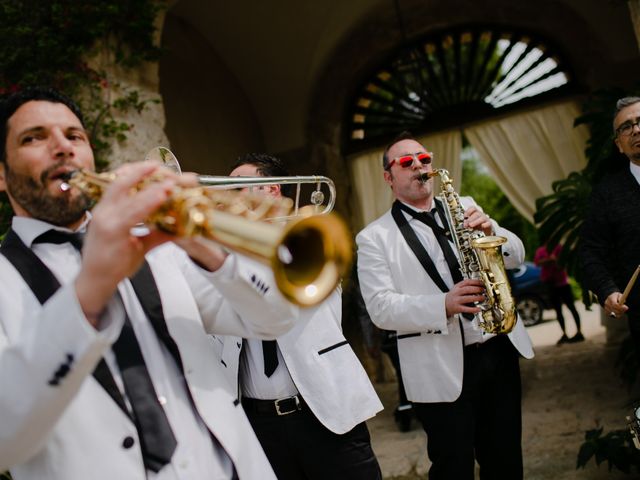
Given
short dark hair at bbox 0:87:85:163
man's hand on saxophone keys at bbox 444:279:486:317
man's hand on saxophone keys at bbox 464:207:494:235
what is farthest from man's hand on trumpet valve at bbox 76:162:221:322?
man's hand on saxophone keys at bbox 464:207:494:235

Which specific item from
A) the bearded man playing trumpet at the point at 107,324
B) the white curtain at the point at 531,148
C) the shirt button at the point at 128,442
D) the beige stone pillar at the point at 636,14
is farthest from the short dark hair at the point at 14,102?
the white curtain at the point at 531,148

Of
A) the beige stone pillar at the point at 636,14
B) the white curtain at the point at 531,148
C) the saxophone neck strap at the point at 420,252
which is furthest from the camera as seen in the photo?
the white curtain at the point at 531,148

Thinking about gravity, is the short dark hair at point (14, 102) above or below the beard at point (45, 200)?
above

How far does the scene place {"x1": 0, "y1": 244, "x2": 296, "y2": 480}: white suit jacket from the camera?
1102mm

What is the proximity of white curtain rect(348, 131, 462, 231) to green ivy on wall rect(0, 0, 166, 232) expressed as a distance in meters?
3.91

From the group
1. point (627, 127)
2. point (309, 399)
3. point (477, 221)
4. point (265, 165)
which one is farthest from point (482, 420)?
point (627, 127)

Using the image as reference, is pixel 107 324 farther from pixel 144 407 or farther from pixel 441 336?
pixel 441 336

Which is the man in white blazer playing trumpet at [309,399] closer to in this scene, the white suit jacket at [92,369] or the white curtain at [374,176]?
the white suit jacket at [92,369]

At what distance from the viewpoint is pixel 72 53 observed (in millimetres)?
4535

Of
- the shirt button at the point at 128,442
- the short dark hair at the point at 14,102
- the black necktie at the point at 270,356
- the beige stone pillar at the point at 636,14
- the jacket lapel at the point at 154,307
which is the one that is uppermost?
the beige stone pillar at the point at 636,14

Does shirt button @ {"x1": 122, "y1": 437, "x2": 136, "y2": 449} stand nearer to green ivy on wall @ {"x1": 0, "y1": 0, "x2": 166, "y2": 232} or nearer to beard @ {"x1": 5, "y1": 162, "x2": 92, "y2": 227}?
beard @ {"x1": 5, "y1": 162, "x2": 92, "y2": 227}

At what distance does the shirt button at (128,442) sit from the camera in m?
1.30

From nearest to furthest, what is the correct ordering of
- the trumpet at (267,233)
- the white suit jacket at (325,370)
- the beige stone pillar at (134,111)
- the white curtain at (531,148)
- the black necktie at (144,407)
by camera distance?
1. the trumpet at (267,233)
2. the black necktie at (144,407)
3. the white suit jacket at (325,370)
4. the beige stone pillar at (134,111)
5. the white curtain at (531,148)

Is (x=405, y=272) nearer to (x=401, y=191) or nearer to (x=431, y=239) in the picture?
(x=431, y=239)
